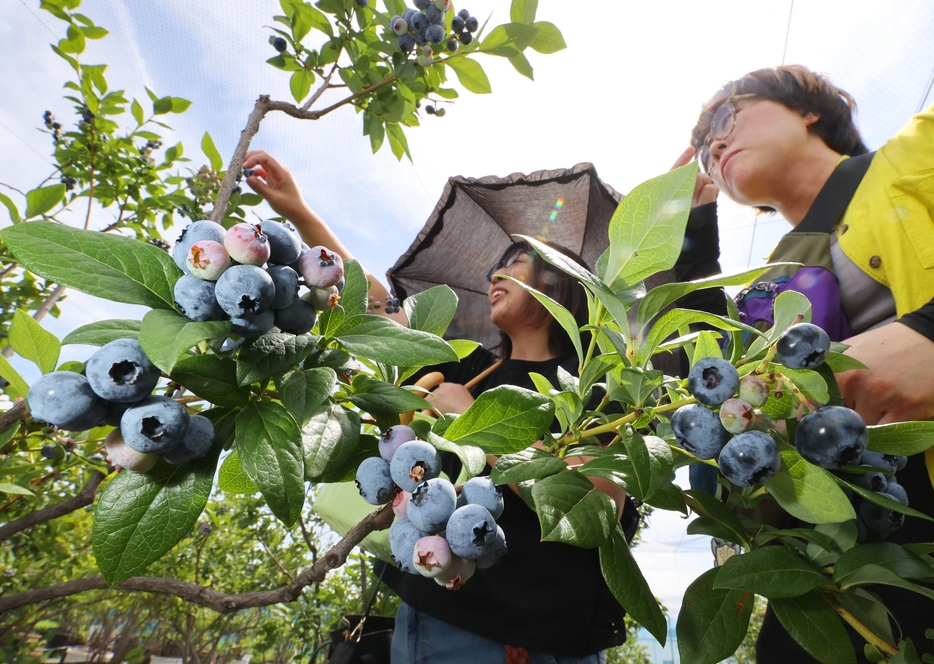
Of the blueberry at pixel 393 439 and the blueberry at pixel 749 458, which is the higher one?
the blueberry at pixel 393 439

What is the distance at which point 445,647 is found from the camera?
3.63ft

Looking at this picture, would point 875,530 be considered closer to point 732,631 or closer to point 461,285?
point 732,631

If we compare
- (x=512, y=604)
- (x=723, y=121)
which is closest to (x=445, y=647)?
(x=512, y=604)

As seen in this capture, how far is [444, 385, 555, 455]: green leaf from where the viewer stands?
0.38 meters

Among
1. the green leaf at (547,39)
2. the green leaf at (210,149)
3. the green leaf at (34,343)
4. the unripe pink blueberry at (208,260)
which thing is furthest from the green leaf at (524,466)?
the green leaf at (210,149)

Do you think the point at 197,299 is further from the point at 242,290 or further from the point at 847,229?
the point at 847,229

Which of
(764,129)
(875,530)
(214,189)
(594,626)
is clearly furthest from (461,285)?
(875,530)

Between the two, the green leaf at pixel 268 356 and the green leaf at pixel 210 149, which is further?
the green leaf at pixel 210 149

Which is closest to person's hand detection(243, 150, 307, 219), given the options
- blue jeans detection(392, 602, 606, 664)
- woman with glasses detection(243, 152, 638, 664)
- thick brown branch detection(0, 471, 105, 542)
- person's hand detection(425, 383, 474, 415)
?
woman with glasses detection(243, 152, 638, 664)

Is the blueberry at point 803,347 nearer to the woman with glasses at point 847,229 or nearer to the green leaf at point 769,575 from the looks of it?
the green leaf at point 769,575

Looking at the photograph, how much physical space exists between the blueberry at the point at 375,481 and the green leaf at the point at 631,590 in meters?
0.16

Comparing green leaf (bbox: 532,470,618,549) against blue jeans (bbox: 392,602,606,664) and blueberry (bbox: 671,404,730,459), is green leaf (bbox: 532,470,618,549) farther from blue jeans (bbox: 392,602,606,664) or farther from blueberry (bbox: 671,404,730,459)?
blue jeans (bbox: 392,602,606,664)

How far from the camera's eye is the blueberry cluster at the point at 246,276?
30cm

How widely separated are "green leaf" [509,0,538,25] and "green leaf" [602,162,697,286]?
2.21ft
